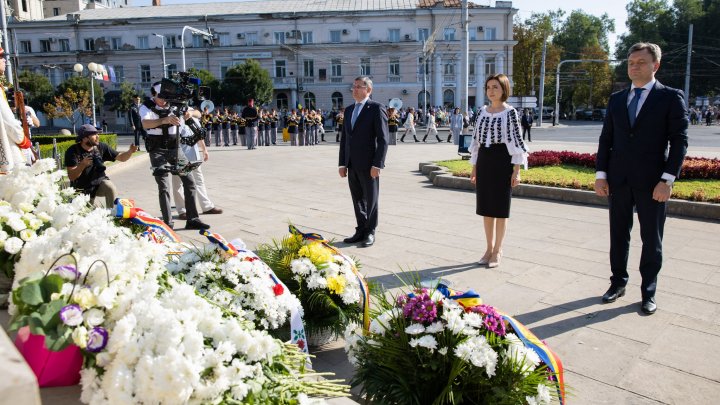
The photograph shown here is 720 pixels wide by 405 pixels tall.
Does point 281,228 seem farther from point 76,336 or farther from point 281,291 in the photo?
point 76,336

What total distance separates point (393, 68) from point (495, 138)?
58161 mm

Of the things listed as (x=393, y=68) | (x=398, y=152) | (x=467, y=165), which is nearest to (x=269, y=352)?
(x=467, y=165)

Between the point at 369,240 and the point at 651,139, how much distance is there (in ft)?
10.7

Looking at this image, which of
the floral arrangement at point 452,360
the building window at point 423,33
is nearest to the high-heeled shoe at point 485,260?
the floral arrangement at point 452,360

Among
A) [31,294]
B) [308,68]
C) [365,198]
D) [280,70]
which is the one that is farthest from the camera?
[280,70]

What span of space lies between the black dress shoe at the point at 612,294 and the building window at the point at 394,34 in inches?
2338

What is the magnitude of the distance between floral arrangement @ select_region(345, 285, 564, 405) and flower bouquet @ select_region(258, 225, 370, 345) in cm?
85

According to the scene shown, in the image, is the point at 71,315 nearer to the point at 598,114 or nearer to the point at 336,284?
the point at 336,284

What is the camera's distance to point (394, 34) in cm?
6131

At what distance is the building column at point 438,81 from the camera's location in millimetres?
60375

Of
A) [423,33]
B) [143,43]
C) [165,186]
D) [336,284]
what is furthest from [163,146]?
[143,43]

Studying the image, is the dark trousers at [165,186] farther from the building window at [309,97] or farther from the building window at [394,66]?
the building window at [309,97]

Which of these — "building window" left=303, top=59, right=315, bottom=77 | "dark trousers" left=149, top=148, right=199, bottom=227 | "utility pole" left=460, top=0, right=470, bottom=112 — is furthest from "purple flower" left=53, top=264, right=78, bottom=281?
"building window" left=303, top=59, right=315, bottom=77

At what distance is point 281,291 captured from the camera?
329cm
